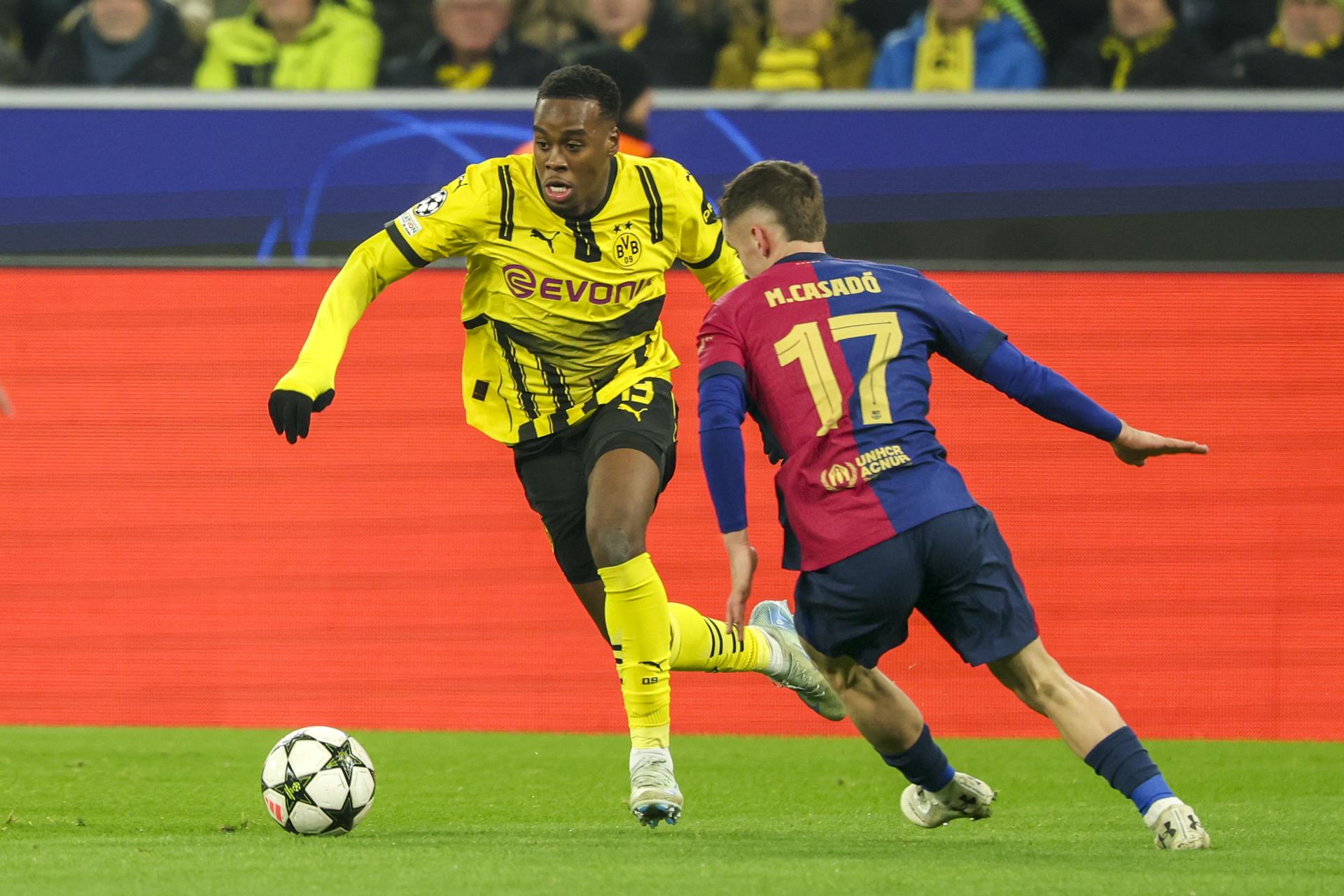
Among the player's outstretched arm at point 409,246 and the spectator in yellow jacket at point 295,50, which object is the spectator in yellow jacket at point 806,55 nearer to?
the spectator in yellow jacket at point 295,50

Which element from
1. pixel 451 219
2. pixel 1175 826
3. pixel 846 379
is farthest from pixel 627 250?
pixel 1175 826

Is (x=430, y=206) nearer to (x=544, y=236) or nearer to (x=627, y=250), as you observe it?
(x=544, y=236)

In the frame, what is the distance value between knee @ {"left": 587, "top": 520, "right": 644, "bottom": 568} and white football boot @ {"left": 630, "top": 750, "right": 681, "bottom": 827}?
0.51 m

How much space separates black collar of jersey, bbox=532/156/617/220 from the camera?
207 inches

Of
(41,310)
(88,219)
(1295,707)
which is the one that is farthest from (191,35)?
(1295,707)

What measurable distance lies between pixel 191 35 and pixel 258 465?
2860mm

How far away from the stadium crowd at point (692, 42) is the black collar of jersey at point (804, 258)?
4514 mm

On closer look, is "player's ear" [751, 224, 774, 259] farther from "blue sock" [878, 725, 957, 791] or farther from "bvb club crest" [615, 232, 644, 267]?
"blue sock" [878, 725, 957, 791]

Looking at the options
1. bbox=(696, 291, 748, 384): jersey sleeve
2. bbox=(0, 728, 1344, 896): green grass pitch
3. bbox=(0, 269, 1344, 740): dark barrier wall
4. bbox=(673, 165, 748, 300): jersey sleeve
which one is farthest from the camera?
bbox=(0, 269, 1344, 740): dark barrier wall

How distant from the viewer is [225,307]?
8227 mm

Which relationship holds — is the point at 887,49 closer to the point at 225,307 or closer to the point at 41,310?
the point at 225,307

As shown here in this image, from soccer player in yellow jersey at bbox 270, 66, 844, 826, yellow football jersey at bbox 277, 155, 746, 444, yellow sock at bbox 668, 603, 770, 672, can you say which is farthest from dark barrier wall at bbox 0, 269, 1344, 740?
yellow football jersey at bbox 277, 155, 746, 444

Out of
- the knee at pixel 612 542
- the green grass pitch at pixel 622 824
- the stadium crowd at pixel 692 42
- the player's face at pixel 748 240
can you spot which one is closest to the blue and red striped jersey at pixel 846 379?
the player's face at pixel 748 240

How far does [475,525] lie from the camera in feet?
26.5
